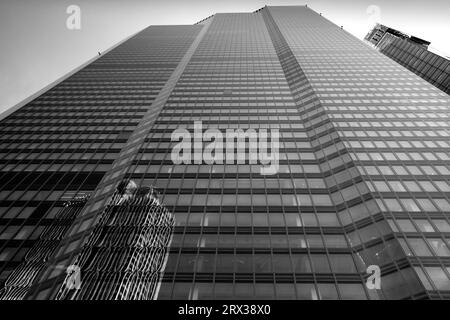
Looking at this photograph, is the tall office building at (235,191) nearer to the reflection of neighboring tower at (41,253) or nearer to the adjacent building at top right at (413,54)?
the reflection of neighboring tower at (41,253)

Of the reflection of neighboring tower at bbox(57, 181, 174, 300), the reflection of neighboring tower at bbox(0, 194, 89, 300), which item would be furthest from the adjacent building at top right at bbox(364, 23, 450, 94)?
the reflection of neighboring tower at bbox(0, 194, 89, 300)

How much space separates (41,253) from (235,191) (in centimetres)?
2098

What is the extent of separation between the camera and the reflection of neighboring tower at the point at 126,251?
86.0 ft

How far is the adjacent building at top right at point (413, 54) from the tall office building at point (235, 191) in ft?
219

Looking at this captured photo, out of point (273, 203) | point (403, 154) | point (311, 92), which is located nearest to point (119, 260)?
point (273, 203)

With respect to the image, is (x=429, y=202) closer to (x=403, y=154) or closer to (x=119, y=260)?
(x=403, y=154)

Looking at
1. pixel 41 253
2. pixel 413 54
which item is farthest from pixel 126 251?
pixel 413 54

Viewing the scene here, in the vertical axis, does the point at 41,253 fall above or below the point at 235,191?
below

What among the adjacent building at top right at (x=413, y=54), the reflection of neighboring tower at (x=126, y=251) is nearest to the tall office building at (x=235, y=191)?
the reflection of neighboring tower at (x=126, y=251)

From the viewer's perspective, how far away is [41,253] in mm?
35156

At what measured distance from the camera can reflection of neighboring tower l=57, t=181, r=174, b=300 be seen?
26.2 metres

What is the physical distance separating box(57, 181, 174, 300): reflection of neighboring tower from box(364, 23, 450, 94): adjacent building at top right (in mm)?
127799

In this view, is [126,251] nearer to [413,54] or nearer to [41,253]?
[41,253]

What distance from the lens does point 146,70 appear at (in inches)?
3455
